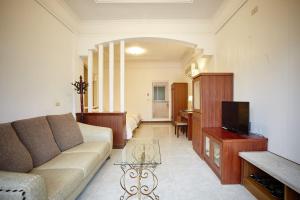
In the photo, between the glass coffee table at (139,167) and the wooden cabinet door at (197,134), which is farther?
the wooden cabinet door at (197,134)

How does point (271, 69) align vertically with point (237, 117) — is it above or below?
above

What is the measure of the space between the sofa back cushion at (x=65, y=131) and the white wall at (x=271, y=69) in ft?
9.85

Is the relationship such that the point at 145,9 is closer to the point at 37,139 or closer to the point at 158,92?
the point at 37,139

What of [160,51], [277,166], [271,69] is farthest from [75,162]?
[160,51]

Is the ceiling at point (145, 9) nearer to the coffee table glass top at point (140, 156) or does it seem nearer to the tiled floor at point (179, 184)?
the coffee table glass top at point (140, 156)

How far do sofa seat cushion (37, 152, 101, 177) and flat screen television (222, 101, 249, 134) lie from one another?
227cm

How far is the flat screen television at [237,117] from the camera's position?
275 cm

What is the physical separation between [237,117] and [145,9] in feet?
9.70

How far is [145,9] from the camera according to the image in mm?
3842

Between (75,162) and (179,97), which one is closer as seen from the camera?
(75,162)

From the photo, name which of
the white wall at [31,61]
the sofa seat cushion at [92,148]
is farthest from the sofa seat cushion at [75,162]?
the white wall at [31,61]

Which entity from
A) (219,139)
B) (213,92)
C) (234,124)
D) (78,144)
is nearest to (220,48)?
(213,92)

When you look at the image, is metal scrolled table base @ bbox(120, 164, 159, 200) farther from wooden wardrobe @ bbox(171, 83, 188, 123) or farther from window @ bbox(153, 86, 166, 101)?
window @ bbox(153, 86, 166, 101)

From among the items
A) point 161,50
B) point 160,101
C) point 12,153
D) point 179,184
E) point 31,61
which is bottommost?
point 179,184
